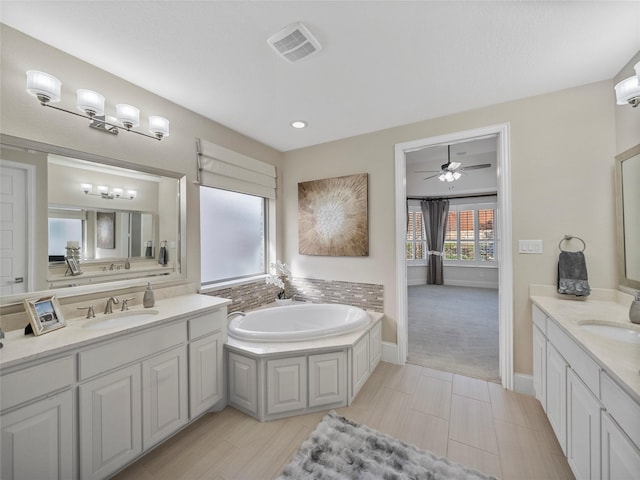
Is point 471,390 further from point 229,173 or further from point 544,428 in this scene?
point 229,173

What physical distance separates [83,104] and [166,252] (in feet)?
3.77

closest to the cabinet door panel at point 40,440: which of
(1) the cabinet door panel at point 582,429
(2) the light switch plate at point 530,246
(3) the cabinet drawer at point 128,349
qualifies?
(3) the cabinet drawer at point 128,349

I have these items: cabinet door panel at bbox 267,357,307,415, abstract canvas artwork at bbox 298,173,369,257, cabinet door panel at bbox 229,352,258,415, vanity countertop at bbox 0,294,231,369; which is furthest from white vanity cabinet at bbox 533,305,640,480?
vanity countertop at bbox 0,294,231,369

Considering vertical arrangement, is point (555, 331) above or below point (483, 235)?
below

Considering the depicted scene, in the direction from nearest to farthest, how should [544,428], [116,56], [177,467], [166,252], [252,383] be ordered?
[177,467]
[116,56]
[544,428]
[252,383]
[166,252]

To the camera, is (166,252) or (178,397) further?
(166,252)

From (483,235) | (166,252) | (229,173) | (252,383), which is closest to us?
(252,383)

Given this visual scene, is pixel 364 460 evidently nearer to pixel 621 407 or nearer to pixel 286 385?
pixel 286 385

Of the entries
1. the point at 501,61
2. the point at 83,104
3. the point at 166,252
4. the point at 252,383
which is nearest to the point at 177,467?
the point at 252,383

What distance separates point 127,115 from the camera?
178 centimetres

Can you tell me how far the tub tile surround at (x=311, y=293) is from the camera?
282 cm

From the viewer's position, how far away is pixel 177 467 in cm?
152

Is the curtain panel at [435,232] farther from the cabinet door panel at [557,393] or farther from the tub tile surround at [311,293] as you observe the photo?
the cabinet door panel at [557,393]

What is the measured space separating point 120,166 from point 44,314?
1.10 meters
